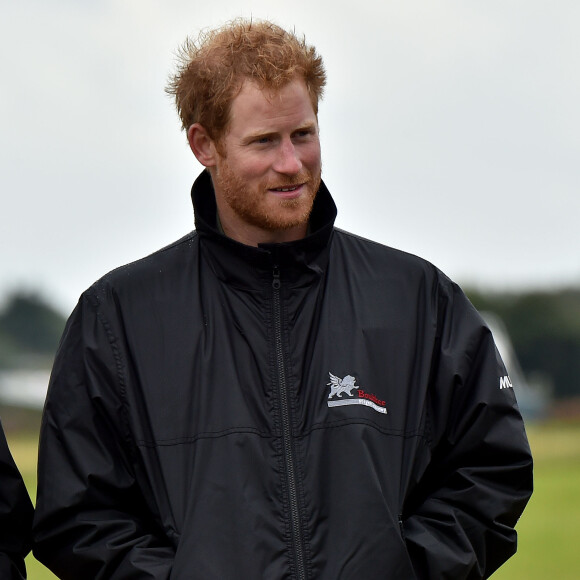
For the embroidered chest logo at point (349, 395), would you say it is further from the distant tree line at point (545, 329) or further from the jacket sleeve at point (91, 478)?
the distant tree line at point (545, 329)

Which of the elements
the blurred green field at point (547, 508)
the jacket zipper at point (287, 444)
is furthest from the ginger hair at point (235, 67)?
the blurred green field at point (547, 508)

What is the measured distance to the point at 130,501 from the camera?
3287mm

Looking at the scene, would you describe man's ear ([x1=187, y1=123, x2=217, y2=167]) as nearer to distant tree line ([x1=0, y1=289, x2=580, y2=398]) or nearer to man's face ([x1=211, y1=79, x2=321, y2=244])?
man's face ([x1=211, y1=79, x2=321, y2=244])

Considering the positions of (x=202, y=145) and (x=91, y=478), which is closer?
(x=91, y=478)

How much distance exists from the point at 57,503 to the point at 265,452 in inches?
21.5

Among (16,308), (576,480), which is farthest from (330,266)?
(16,308)

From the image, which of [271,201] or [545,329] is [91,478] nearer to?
[271,201]

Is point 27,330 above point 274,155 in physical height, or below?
below

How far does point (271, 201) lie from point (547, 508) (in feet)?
58.9

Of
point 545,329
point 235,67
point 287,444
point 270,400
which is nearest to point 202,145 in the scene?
point 235,67

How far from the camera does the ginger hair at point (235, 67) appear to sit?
3369 mm

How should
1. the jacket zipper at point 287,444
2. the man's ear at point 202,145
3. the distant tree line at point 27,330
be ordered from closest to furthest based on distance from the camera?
the jacket zipper at point 287,444 → the man's ear at point 202,145 → the distant tree line at point 27,330

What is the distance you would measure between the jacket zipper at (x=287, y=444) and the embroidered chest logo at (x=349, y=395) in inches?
4.8

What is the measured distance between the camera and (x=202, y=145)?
3.53 meters
